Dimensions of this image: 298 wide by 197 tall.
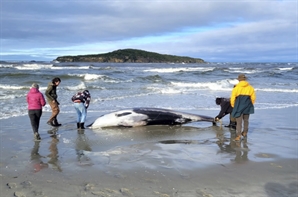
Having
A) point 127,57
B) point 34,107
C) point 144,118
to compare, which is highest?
point 127,57

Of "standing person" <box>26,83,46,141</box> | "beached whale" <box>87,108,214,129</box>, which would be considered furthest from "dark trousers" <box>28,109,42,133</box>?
"beached whale" <box>87,108,214,129</box>

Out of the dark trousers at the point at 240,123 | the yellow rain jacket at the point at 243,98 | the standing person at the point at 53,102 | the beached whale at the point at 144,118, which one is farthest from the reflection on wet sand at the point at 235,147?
the standing person at the point at 53,102

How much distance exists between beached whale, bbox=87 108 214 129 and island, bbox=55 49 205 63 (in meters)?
127

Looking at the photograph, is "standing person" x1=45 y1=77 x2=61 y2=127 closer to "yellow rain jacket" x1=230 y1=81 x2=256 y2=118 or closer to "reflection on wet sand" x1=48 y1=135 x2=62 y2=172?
"reflection on wet sand" x1=48 y1=135 x2=62 y2=172

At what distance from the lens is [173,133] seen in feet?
31.9

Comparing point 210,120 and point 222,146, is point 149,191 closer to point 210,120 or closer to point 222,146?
point 222,146

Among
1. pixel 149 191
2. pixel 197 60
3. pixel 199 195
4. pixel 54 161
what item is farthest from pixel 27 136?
pixel 197 60

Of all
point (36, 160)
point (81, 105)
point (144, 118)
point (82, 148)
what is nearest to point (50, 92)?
point (81, 105)

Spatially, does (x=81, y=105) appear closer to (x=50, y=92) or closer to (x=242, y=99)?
(x=50, y=92)

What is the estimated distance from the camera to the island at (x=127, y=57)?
449 feet

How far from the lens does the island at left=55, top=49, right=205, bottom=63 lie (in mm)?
136750

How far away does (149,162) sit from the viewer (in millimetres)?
6574

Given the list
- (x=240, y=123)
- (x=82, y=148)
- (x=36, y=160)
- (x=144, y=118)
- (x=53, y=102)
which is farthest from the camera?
(x=144, y=118)

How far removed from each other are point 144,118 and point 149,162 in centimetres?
421
